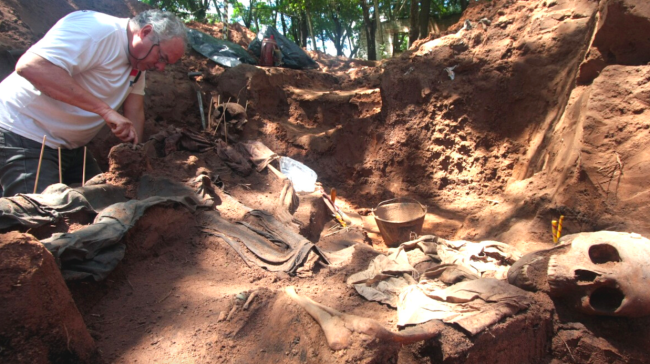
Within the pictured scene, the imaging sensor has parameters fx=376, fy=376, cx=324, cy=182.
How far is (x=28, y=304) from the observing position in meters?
1.38

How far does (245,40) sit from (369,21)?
19.3ft

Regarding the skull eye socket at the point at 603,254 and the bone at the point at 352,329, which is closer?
the bone at the point at 352,329

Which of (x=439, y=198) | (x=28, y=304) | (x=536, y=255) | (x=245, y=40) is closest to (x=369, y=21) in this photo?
(x=245, y=40)

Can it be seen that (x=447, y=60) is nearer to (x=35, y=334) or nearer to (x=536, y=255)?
(x=536, y=255)

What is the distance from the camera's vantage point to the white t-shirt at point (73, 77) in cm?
244

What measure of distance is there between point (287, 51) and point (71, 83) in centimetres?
621

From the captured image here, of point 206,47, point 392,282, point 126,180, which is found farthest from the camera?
point 206,47

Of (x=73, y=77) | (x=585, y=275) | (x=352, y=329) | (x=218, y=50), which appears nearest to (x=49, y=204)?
(x=73, y=77)

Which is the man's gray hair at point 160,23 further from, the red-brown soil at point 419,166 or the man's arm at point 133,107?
the red-brown soil at point 419,166

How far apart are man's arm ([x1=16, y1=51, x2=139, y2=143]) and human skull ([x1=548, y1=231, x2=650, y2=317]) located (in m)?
2.95

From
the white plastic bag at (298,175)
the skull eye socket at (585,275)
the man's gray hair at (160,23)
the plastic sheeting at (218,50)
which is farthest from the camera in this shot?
the plastic sheeting at (218,50)

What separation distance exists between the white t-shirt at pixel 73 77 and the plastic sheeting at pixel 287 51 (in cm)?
555

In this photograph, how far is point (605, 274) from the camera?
6.49ft

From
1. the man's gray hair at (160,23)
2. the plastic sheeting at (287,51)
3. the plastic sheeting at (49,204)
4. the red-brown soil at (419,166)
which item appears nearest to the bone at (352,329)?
the red-brown soil at (419,166)
